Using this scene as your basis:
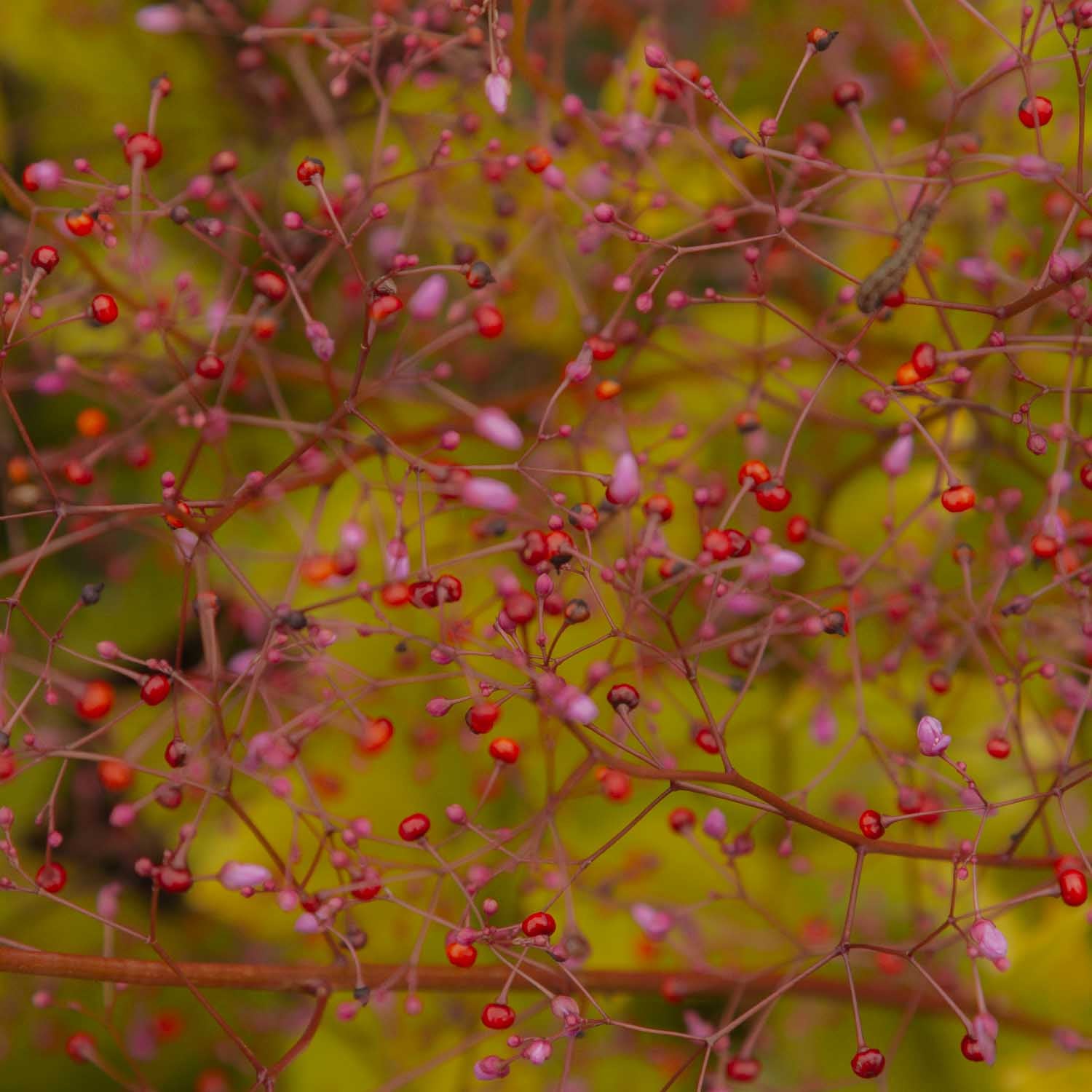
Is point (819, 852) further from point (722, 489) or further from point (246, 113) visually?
point (246, 113)

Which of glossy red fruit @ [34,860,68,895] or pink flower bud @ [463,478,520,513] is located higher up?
pink flower bud @ [463,478,520,513]

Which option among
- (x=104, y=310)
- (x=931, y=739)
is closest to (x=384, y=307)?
(x=104, y=310)

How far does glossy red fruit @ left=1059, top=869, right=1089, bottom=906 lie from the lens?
1.81 feet

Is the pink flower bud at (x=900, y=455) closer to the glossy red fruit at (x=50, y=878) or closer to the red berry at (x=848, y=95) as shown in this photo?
the red berry at (x=848, y=95)

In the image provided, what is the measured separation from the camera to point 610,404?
36.1 inches

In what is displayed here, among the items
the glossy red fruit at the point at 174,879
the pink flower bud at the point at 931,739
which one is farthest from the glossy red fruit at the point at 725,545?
the glossy red fruit at the point at 174,879

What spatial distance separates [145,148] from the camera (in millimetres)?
708

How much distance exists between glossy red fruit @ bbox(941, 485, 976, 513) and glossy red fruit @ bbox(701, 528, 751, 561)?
116mm

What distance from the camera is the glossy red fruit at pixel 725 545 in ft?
2.01

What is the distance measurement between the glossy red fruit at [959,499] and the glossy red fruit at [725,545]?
0.12 m

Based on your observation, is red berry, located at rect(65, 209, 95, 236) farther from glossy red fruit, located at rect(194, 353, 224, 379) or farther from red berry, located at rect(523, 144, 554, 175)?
red berry, located at rect(523, 144, 554, 175)

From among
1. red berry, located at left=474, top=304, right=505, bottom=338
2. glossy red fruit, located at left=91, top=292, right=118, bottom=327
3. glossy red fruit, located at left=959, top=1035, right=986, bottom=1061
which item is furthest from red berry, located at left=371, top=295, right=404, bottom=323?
glossy red fruit, located at left=959, top=1035, right=986, bottom=1061

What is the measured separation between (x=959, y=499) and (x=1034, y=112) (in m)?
0.22

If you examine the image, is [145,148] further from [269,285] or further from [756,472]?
[756,472]
